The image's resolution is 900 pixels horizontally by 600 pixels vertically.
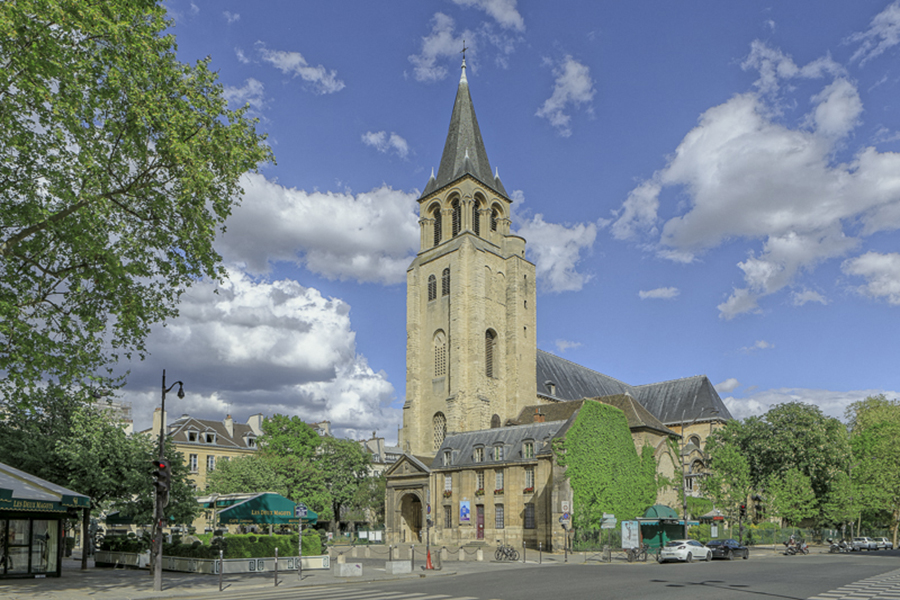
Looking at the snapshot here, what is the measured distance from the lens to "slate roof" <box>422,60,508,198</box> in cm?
7169

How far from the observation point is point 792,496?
55062 millimetres

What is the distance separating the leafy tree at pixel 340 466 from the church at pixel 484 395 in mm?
4576

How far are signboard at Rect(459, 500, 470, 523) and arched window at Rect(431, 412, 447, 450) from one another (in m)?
13.0

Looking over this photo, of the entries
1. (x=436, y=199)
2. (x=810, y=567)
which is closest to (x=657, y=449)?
(x=810, y=567)

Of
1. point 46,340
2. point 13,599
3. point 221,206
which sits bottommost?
point 13,599

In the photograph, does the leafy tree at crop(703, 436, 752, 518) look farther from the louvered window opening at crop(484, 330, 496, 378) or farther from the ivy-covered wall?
the louvered window opening at crop(484, 330, 496, 378)

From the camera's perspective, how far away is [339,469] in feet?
202

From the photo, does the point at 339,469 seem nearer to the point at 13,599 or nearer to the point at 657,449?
the point at 657,449

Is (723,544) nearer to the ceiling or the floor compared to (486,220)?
nearer to the floor

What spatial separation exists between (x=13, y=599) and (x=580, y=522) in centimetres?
3337

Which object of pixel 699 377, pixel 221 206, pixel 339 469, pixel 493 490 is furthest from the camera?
pixel 699 377

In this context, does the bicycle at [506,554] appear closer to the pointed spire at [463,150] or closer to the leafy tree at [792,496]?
the leafy tree at [792,496]

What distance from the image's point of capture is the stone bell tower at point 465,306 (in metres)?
64.8

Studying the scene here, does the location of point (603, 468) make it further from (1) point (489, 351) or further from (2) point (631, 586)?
(2) point (631, 586)
